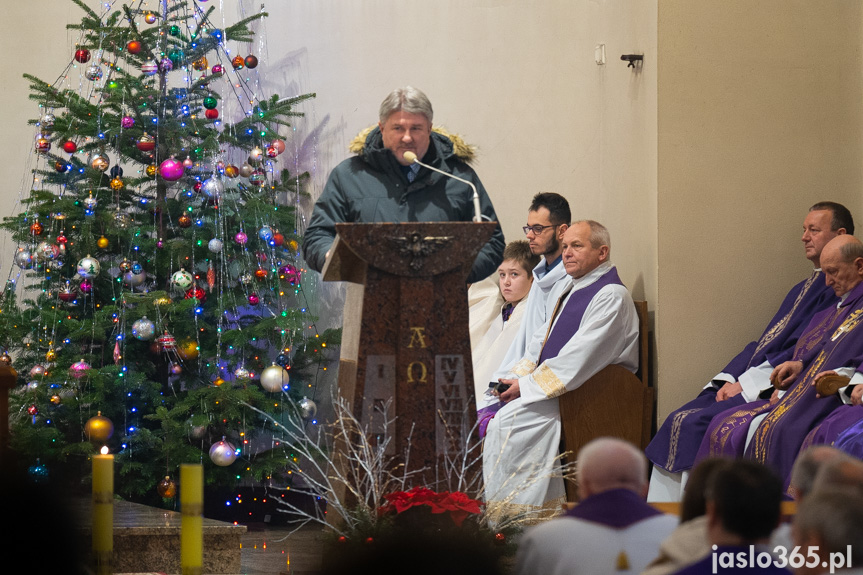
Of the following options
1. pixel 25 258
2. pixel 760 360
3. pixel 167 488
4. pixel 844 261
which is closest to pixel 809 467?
pixel 844 261

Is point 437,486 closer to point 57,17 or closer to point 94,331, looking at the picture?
point 94,331

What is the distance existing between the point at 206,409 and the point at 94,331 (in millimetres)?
813

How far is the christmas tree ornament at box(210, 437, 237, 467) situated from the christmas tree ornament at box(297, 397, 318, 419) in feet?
1.55

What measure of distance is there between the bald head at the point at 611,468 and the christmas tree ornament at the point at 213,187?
5329 millimetres

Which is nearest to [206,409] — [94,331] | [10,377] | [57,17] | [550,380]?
[94,331]

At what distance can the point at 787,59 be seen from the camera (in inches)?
243

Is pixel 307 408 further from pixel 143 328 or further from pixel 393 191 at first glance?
pixel 393 191

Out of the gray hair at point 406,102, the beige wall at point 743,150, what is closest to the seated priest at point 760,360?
the beige wall at point 743,150

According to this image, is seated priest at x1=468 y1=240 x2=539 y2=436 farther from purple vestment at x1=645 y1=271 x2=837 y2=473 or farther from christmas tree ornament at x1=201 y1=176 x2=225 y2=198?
christmas tree ornament at x1=201 y1=176 x2=225 y2=198

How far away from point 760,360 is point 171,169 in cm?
360

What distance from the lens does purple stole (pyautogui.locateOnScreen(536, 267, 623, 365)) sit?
19.5ft

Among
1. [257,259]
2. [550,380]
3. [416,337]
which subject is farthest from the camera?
[257,259]

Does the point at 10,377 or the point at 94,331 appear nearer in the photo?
the point at 10,377

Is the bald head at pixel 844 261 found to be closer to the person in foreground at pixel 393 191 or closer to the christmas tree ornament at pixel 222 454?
the person in foreground at pixel 393 191
